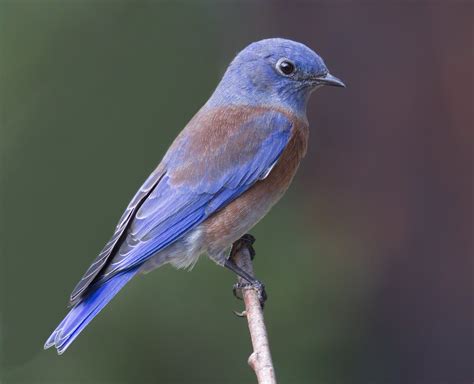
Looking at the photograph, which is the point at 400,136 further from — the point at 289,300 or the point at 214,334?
the point at 214,334

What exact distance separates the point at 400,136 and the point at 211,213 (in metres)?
2.39

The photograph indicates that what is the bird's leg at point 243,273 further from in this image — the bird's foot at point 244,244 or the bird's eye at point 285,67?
the bird's eye at point 285,67

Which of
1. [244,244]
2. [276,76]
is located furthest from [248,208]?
[276,76]

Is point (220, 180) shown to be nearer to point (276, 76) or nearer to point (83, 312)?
point (276, 76)

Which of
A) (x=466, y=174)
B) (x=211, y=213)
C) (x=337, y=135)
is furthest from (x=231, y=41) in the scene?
(x=211, y=213)

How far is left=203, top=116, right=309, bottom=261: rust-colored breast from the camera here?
4570 millimetres

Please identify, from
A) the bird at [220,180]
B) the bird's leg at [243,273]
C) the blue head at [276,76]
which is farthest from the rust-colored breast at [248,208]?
the blue head at [276,76]

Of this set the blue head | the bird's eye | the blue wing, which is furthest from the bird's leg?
the bird's eye

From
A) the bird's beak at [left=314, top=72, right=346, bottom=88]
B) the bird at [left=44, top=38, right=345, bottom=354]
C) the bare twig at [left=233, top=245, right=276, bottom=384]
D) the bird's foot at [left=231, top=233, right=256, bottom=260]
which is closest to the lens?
the bare twig at [left=233, top=245, right=276, bottom=384]

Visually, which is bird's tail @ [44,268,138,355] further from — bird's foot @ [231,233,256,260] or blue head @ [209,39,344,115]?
blue head @ [209,39,344,115]

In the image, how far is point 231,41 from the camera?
6578 mm

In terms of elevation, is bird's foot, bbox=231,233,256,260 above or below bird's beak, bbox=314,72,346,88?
below

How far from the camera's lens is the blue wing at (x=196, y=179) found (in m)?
4.48

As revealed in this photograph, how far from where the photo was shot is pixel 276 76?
4.84m
